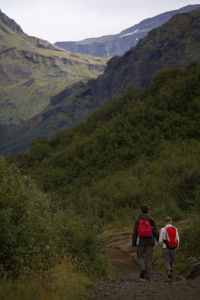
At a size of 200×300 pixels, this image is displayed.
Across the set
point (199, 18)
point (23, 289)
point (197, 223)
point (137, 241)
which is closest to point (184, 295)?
point (137, 241)

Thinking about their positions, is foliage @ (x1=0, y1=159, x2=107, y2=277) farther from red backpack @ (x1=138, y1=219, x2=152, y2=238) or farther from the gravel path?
red backpack @ (x1=138, y1=219, x2=152, y2=238)

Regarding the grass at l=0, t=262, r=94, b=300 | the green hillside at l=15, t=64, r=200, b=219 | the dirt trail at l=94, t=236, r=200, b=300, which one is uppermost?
the green hillside at l=15, t=64, r=200, b=219

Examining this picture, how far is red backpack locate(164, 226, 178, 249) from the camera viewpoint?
35.1 ft

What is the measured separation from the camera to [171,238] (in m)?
10.7

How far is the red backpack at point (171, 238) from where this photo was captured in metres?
10.7

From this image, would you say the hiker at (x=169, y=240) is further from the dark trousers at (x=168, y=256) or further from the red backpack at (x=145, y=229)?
the red backpack at (x=145, y=229)

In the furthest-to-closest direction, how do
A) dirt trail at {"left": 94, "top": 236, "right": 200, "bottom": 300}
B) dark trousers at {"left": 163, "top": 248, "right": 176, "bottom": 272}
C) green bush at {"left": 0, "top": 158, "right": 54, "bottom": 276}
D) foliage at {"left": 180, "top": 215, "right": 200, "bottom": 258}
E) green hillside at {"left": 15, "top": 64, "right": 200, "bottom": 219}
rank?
green hillside at {"left": 15, "top": 64, "right": 200, "bottom": 219}
foliage at {"left": 180, "top": 215, "right": 200, "bottom": 258}
dark trousers at {"left": 163, "top": 248, "right": 176, "bottom": 272}
dirt trail at {"left": 94, "top": 236, "right": 200, "bottom": 300}
green bush at {"left": 0, "top": 158, "right": 54, "bottom": 276}

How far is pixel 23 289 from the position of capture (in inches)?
293

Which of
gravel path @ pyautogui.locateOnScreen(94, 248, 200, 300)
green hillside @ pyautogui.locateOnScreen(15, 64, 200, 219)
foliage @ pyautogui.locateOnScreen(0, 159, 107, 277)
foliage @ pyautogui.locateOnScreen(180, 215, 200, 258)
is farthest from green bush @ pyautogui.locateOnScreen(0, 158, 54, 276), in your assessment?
green hillside @ pyautogui.locateOnScreen(15, 64, 200, 219)

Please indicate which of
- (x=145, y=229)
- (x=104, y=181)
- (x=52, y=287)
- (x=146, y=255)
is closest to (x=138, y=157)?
(x=104, y=181)

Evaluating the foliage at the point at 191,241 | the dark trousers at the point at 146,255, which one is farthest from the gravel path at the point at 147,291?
the foliage at the point at 191,241

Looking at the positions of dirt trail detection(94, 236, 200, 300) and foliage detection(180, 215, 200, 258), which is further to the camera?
foliage detection(180, 215, 200, 258)

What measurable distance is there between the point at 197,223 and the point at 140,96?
136 ft

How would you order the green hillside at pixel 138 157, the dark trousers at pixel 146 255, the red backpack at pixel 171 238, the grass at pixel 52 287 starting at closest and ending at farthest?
1. the grass at pixel 52 287
2. the red backpack at pixel 171 238
3. the dark trousers at pixel 146 255
4. the green hillside at pixel 138 157
